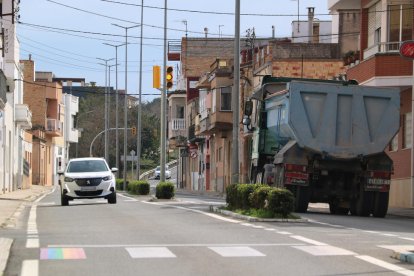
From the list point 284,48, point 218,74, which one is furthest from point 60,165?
point 284,48

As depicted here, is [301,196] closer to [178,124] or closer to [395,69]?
[395,69]

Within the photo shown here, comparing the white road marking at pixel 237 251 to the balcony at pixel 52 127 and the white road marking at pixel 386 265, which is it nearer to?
the white road marking at pixel 386 265

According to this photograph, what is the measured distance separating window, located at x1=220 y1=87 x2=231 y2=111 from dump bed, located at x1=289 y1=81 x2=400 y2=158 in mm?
36674

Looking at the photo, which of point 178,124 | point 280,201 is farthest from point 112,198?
point 178,124

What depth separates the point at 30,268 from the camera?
11477 mm

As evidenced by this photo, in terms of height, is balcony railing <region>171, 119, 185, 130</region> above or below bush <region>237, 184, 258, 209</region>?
above

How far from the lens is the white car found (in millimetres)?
30938

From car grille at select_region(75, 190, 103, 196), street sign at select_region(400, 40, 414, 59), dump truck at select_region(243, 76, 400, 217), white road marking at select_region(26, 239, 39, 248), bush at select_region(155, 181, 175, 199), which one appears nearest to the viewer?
white road marking at select_region(26, 239, 39, 248)

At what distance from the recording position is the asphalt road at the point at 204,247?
37.5 feet

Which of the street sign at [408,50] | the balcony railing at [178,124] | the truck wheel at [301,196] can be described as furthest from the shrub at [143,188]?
the balcony railing at [178,124]

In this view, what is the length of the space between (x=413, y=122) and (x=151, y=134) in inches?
3522

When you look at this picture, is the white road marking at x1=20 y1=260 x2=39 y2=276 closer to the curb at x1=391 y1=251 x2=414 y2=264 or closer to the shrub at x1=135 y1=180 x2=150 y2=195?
the curb at x1=391 y1=251 x2=414 y2=264

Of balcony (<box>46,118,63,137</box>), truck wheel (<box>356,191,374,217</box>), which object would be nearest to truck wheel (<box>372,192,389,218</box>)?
truck wheel (<box>356,191,374,217</box>)

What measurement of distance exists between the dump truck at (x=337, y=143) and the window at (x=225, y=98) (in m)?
35.8
